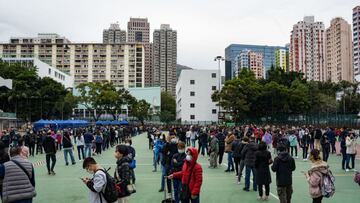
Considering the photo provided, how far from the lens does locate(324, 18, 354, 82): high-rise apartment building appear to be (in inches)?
5965

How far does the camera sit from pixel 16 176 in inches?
239

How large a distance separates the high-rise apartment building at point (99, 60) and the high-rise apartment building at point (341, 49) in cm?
7757

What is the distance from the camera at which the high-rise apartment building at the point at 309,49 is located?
164 meters

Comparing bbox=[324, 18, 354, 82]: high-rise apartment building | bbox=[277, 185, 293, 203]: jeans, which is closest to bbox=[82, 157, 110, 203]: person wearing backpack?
bbox=[277, 185, 293, 203]: jeans

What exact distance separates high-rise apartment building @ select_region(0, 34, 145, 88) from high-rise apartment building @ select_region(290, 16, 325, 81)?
2644 inches

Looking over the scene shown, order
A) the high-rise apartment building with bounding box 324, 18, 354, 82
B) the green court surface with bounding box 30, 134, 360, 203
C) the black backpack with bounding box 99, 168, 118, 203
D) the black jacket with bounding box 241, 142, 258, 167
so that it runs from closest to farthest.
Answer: the black backpack with bounding box 99, 168, 118, 203 → the green court surface with bounding box 30, 134, 360, 203 → the black jacket with bounding box 241, 142, 258, 167 → the high-rise apartment building with bounding box 324, 18, 354, 82

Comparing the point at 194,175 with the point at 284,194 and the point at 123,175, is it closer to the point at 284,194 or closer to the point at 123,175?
the point at 123,175

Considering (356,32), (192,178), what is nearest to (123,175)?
(192,178)

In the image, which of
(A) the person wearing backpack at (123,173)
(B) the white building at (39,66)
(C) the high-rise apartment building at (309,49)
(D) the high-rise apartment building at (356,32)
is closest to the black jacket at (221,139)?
(A) the person wearing backpack at (123,173)

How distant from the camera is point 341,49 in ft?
499

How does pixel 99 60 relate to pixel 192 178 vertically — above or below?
above

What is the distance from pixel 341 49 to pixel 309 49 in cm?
1497

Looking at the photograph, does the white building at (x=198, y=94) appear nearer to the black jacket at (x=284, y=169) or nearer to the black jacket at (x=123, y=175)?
the black jacket at (x=284, y=169)

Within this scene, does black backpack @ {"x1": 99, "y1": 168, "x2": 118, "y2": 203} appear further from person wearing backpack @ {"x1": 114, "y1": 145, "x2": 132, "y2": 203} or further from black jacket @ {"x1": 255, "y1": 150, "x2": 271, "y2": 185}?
black jacket @ {"x1": 255, "y1": 150, "x2": 271, "y2": 185}
